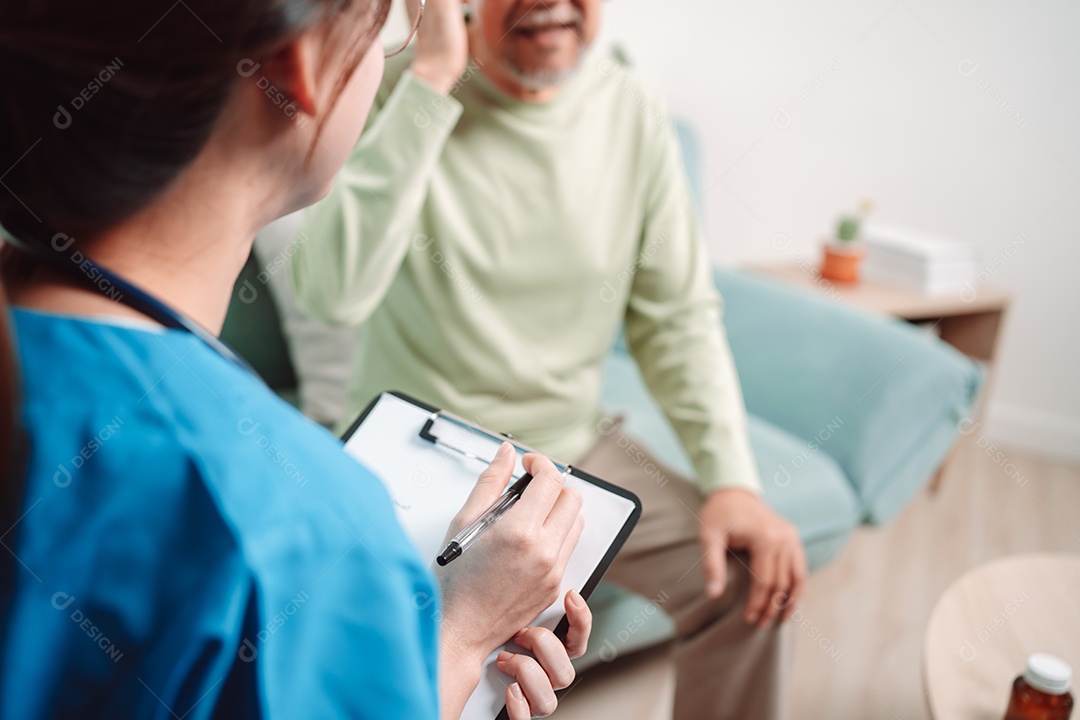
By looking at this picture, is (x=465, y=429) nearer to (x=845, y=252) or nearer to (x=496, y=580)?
(x=496, y=580)

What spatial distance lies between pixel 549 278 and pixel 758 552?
1.65ft

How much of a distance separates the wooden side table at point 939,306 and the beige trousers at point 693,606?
1.04m

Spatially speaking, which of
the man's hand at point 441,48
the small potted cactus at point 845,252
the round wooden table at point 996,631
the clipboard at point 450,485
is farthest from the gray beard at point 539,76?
the small potted cactus at point 845,252

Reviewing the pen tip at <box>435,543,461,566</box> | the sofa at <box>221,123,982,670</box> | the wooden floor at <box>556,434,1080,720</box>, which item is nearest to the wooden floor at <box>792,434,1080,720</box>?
the wooden floor at <box>556,434,1080,720</box>

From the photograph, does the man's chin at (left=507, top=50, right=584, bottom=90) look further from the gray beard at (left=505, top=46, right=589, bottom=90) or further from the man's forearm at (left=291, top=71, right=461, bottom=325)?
the man's forearm at (left=291, top=71, right=461, bottom=325)

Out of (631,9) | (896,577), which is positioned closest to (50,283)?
(896,577)

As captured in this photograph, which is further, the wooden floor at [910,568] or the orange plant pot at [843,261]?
the orange plant pot at [843,261]

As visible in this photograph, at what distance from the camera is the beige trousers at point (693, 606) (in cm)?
123

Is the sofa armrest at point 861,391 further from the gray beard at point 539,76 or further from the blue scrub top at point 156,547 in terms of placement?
the blue scrub top at point 156,547

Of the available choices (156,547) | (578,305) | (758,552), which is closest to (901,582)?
(758,552)

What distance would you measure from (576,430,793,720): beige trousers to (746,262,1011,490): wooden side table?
40.9 inches

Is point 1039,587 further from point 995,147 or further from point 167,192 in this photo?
point 995,147

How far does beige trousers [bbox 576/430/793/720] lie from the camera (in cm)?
123

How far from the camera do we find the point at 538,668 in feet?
2.21
